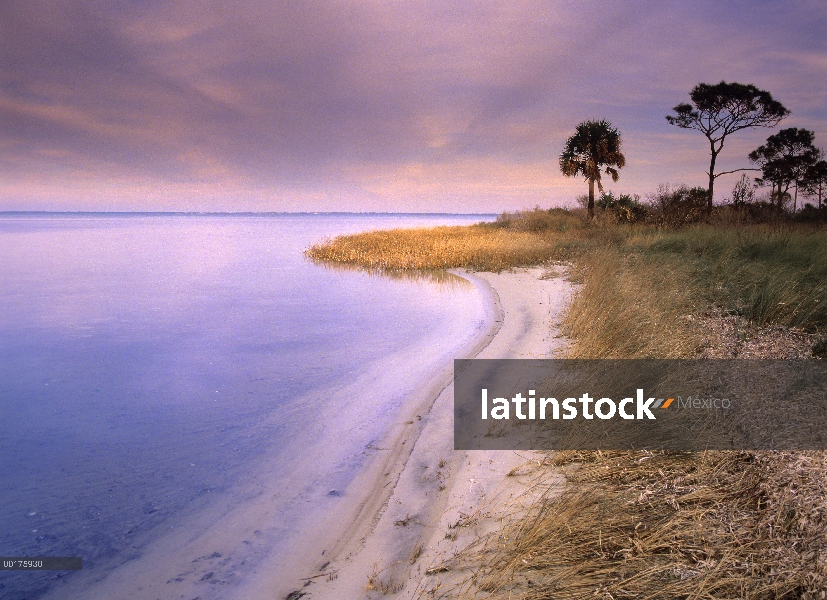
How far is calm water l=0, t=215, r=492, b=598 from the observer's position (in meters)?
4.79

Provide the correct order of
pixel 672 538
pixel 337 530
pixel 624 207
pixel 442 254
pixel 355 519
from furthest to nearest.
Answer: pixel 624 207 → pixel 442 254 → pixel 355 519 → pixel 337 530 → pixel 672 538

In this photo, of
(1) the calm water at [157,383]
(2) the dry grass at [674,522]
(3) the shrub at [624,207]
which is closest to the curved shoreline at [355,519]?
(1) the calm water at [157,383]

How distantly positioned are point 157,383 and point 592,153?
3291 centimetres

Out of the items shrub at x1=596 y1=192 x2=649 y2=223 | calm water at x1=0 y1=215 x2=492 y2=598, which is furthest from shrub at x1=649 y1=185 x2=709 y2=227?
calm water at x1=0 y1=215 x2=492 y2=598

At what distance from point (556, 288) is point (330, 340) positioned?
6783mm

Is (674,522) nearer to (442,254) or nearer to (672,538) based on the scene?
(672,538)

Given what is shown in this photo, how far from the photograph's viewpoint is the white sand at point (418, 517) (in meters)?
3.37

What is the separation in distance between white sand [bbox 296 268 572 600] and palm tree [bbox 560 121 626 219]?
31906 mm

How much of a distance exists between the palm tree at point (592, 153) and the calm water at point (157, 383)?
70.7 ft

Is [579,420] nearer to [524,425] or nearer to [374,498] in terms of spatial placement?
[524,425]

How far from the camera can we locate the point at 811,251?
11633 millimetres

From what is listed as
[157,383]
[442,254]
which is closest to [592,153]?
[442,254]

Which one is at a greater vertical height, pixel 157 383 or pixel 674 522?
pixel 674 522

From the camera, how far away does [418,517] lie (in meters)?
4.02
